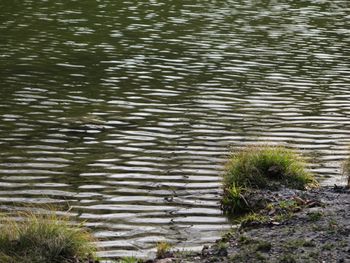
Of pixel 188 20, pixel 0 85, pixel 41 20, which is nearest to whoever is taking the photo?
pixel 0 85

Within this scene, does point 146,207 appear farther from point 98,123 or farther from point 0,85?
point 0,85

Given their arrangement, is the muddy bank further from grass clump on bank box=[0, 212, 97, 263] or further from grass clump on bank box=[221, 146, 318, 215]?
grass clump on bank box=[0, 212, 97, 263]

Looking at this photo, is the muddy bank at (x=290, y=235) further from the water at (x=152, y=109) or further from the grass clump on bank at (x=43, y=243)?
the grass clump on bank at (x=43, y=243)

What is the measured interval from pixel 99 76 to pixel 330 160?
30.1ft

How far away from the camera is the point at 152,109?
62.8 ft

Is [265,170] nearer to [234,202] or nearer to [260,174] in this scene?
[260,174]

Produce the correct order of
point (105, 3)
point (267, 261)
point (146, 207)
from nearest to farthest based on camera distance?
point (267, 261)
point (146, 207)
point (105, 3)

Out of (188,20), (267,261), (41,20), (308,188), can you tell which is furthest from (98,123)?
(188,20)

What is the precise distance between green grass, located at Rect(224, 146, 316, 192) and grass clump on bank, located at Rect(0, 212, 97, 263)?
12.4 ft

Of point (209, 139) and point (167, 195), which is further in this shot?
point (209, 139)

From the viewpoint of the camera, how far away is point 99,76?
904 inches

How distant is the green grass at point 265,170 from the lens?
13047mm

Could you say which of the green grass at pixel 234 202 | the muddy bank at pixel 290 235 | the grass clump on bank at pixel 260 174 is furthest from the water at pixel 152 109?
the muddy bank at pixel 290 235

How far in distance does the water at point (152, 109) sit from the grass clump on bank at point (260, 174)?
0.35m
